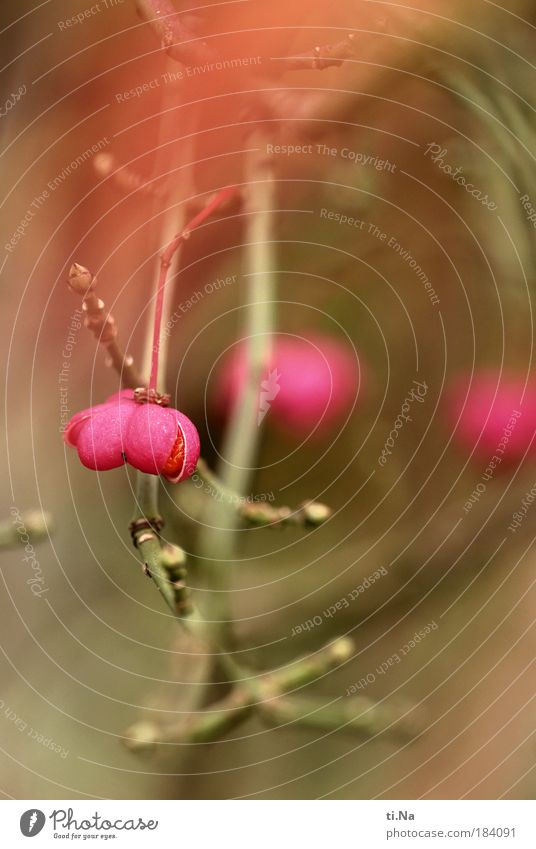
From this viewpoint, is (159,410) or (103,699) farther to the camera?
(103,699)

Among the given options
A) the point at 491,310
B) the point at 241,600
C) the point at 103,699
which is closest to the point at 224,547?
the point at 241,600

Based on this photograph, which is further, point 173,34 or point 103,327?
point 173,34

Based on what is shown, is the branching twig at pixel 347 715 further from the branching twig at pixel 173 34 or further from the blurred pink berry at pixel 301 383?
the branching twig at pixel 173 34

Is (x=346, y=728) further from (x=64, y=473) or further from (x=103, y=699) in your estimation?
(x=64, y=473)

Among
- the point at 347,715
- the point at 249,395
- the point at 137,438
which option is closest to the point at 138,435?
the point at 137,438
